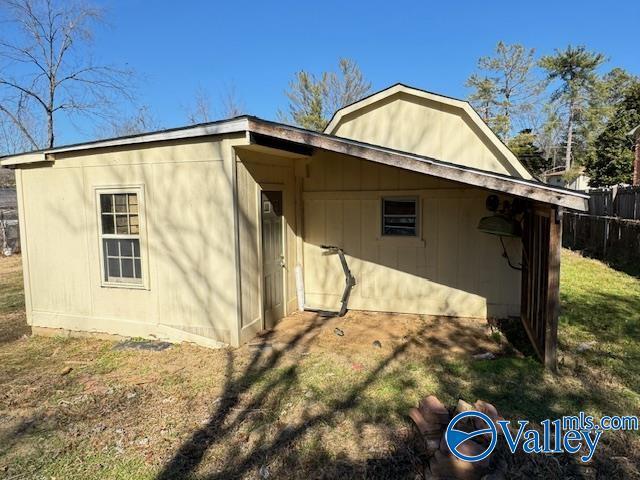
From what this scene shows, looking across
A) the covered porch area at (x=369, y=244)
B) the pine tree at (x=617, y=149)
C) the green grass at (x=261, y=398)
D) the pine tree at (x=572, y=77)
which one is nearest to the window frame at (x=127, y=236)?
the green grass at (x=261, y=398)

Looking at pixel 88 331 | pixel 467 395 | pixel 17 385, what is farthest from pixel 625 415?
pixel 88 331

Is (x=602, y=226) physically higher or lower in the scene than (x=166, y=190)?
lower

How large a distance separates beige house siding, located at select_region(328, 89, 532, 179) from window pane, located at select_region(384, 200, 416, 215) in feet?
3.24

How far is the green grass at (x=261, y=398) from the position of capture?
326 cm

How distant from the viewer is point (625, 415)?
12.0 feet

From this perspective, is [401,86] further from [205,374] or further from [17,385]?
[17,385]

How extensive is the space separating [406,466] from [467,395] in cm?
142

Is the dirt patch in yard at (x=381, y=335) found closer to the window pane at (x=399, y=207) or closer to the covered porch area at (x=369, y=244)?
the covered porch area at (x=369, y=244)

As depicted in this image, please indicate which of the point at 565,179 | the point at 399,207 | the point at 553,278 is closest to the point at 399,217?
the point at 399,207

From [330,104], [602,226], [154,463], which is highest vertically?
[330,104]

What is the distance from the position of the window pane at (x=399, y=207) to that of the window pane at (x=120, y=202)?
4.04 metres

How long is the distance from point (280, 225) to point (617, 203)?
33.3 ft
